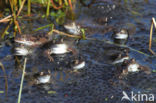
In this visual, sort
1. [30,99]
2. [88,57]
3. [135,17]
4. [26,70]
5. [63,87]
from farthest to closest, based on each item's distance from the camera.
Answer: [135,17]
[88,57]
[26,70]
[63,87]
[30,99]

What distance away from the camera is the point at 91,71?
5.73m

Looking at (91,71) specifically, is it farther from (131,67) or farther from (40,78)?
(40,78)

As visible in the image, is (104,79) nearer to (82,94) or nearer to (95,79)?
(95,79)

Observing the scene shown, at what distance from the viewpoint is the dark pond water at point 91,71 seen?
5051mm

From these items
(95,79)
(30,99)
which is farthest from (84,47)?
(30,99)

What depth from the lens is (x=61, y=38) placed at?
6.84 meters

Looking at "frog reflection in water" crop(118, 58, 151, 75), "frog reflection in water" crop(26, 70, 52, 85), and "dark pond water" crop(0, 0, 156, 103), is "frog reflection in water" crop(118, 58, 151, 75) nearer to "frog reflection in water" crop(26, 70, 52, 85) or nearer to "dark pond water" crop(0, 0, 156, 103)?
"dark pond water" crop(0, 0, 156, 103)

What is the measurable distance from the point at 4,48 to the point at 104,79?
7.92 feet

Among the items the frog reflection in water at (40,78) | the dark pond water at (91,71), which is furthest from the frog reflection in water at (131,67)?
→ the frog reflection in water at (40,78)

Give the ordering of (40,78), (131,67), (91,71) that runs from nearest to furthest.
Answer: (40,78), (131,67), (91,71)

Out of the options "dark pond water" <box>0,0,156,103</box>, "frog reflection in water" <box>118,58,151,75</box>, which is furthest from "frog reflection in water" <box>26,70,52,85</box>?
"frog reflection in water" <box>118,58,151,75</box>

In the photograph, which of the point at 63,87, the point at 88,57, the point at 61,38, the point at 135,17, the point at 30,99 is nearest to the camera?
the point at 30,99

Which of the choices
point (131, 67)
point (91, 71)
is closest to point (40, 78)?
point (91, 71)

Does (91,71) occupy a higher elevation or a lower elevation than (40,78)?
lower
